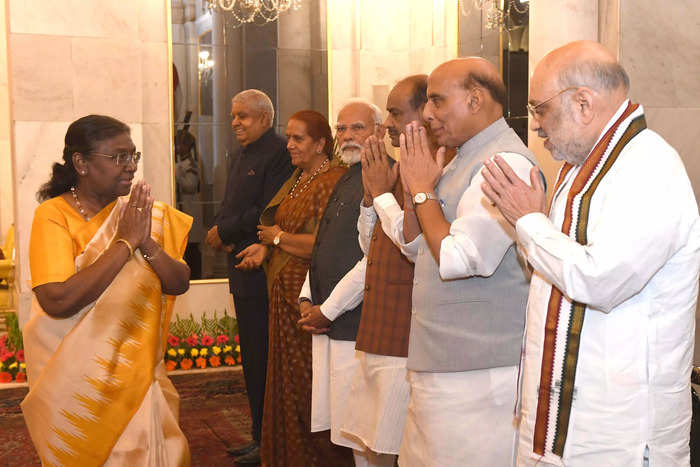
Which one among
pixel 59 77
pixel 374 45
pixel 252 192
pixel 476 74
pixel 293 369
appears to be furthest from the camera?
pixel 374 45

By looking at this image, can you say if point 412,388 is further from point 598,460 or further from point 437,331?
point 598,460

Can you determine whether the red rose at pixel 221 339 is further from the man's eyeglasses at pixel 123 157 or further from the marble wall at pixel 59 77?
the man's eyeglasses at pixel 123 157

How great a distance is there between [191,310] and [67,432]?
481cm

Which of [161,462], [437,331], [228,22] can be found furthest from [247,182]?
[228,22]

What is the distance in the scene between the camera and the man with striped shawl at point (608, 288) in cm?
201

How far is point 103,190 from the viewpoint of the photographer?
3.33 meters

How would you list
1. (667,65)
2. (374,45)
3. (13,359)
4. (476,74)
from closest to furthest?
(476,74), (667,65), (13,359), (374,45)

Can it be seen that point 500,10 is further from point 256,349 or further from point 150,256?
point 150,256

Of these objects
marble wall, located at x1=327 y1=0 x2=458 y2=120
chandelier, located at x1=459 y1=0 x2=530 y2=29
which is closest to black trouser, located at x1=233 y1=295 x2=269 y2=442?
chandelier, located at x1=459 y1=0 x2=530 y2=29

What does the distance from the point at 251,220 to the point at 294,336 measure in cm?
110

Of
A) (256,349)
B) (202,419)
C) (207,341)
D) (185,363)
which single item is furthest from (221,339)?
(256,349)

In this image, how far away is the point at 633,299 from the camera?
209 centimetres

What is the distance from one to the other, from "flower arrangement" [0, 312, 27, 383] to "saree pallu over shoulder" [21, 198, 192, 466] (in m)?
4.04

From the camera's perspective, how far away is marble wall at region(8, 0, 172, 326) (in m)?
7.16
